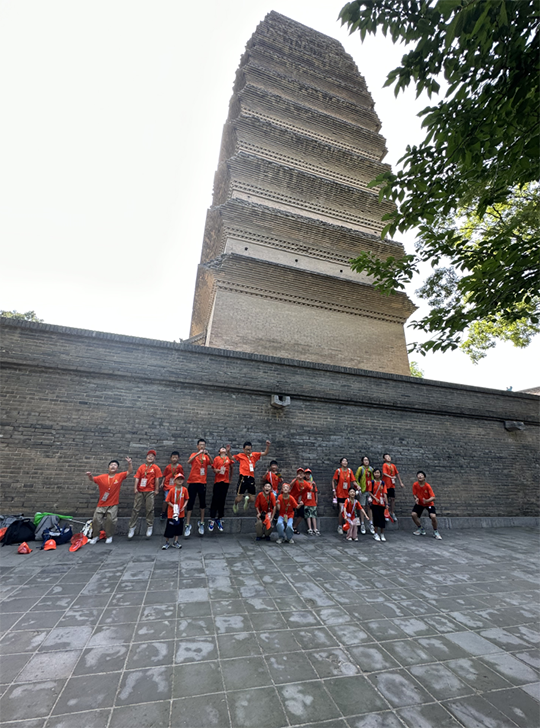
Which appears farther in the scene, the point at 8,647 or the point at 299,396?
the point at 299,396

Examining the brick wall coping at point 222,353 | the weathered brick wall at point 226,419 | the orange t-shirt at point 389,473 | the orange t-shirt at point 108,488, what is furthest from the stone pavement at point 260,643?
the brick wall coping at point 222,353

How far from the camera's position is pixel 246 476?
680 cm

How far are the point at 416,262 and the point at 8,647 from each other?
763cm

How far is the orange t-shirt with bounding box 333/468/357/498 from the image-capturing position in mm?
7066

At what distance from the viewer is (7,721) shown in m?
1.93

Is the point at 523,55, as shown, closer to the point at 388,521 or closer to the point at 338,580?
the point at 338,580

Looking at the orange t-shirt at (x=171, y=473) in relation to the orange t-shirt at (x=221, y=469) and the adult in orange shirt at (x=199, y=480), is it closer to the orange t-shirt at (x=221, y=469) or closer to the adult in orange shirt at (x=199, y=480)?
the adult in orange shirt at (x=199, y=480)

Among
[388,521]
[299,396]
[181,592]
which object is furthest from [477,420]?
[181,592]

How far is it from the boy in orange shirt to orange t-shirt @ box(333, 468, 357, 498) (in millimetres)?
3317

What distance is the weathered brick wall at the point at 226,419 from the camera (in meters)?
6.22

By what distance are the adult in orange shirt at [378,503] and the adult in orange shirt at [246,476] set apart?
2534 mm

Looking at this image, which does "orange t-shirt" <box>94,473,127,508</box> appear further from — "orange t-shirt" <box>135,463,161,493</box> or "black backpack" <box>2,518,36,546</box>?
"black backpack" <box>2,518,36,546</box>

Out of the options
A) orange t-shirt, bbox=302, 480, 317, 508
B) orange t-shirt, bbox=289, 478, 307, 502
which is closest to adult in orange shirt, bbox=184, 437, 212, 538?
orange t-shirt, bbox=289, 478, 307, 502

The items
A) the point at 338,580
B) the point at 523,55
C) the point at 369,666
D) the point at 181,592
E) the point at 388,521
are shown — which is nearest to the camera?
the point at 369,666
